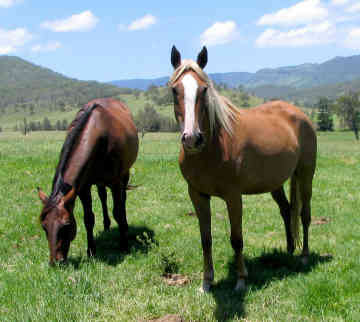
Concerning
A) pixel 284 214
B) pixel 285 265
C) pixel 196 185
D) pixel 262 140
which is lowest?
pixel 285 265

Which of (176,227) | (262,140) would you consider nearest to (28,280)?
(176,227)

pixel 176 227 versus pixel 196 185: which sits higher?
pixel 196 185

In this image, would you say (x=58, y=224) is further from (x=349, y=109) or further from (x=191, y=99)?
(x=349, y=109)

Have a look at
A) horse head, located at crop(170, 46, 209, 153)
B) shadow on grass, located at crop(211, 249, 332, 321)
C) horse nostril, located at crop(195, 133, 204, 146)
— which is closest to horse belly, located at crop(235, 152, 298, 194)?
horse head, located at crop(170, 46, 209, 153)

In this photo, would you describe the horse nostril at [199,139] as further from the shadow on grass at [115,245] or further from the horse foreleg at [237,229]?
the shadow on grass at [115,245]

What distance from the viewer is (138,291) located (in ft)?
15.8

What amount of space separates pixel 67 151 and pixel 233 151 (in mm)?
2877

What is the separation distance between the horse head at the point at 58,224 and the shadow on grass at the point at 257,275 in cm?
231

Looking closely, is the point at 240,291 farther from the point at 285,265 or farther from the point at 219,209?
the point at 219,209

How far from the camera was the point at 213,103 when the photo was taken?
4.48m

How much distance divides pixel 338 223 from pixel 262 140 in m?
3.60

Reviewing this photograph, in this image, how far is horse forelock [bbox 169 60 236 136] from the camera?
13.5ft

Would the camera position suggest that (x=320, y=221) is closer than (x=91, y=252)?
No

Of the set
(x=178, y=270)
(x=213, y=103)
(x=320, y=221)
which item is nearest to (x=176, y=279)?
(x=178, y=270)
